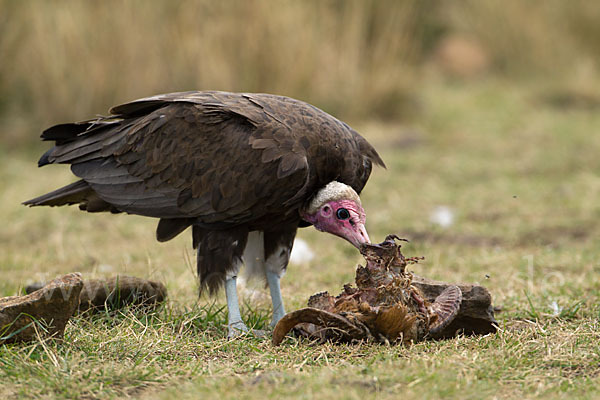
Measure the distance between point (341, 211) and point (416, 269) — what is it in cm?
168

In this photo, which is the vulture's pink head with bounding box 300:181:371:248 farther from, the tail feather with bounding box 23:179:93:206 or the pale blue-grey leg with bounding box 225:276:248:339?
the tail feather with bounding box 23:179:93:206

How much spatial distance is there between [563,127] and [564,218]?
14.0 ft

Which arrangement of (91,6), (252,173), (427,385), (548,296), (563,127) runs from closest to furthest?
(427,385) < (252,173) < (548,296) < (91,6) < (563,127)

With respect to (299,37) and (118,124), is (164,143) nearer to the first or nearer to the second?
(118,124)

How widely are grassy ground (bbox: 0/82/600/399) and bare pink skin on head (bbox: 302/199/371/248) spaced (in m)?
0.60

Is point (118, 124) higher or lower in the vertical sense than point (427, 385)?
higher

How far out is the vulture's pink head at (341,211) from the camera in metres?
3.88

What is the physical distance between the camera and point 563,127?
35.4 feet

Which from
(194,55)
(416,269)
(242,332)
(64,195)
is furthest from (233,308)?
(194,55)

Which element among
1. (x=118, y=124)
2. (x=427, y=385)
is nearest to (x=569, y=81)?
(x=118, y=124)

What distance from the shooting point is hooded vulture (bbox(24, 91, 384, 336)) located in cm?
388

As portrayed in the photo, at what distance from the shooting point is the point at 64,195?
4328mm

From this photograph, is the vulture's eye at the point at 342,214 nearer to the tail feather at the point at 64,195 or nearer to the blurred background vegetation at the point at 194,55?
the tail feather at the point at 64,195

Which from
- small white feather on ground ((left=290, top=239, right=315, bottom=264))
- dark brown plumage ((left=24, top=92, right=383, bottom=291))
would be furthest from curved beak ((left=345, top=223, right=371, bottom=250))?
small white feather on ground ((left=290, top=239, right=315, bottom=264))
